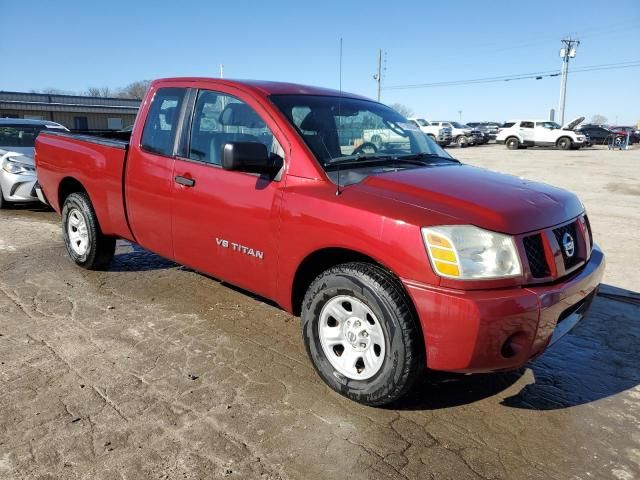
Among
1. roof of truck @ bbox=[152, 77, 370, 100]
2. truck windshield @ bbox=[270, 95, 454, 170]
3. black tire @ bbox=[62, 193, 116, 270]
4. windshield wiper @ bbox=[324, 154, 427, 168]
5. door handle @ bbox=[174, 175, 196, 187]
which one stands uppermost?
roof of truck @ bbox=[152, 77, 370, 100]

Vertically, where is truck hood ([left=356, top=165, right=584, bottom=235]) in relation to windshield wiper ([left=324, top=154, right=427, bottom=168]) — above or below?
below

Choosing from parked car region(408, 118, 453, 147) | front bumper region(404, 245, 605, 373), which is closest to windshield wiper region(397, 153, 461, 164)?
front bumper region(404, 245, 605, 373)

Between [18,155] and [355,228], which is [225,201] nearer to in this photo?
[355,228]

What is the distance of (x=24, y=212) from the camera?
8.95 metres

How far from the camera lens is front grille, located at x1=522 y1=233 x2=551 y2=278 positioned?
269cm

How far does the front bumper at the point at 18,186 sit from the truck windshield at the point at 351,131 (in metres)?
6.73

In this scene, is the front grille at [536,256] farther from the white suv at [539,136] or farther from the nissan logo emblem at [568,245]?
the white suv at [539,136]

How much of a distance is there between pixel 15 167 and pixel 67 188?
391 cm

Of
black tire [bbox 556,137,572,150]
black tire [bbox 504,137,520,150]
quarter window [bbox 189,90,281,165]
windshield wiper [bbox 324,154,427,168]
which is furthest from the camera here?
black tire [bbox 504,137,520,150]

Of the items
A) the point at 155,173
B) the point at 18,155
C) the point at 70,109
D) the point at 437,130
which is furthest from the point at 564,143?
the point at 70,109

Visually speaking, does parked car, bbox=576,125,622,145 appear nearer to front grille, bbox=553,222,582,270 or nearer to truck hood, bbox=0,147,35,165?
truck hood, bbox=0,147,35,165

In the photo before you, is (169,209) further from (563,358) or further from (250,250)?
(563,358)

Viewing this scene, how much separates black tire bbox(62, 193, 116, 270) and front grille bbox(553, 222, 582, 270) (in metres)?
4.08

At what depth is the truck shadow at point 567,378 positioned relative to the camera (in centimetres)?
317
